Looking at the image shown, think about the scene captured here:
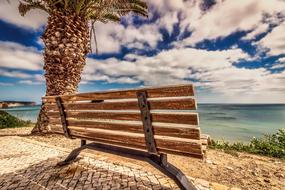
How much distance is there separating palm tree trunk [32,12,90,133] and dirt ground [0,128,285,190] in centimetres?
381

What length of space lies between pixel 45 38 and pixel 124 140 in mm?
6227

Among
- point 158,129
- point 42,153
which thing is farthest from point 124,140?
point 42,153

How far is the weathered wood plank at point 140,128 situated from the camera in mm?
2051

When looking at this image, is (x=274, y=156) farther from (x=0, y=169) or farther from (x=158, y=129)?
(x=0, y=169)

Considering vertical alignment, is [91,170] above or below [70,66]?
below

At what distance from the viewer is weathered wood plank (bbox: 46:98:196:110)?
6.49ft

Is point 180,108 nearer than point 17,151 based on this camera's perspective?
Yes

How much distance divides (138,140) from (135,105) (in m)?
0.44

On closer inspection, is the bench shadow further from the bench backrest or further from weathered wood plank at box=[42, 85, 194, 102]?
weathered wood plank at box=[42, 85, 194, 102]

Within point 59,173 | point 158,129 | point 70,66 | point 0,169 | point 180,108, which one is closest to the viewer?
point 180,108

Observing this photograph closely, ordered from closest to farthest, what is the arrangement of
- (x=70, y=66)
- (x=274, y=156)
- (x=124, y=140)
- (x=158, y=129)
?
(x=158, y=129)
(x=124, y=140)
(x=274, y=156)
(x=70, y=66)

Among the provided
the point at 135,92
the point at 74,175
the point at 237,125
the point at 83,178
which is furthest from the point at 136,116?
the point at 237,125

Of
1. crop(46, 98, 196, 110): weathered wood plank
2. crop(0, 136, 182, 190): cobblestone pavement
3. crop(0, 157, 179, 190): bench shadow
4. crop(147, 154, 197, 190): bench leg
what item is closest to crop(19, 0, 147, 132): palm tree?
crop(0, 136, 182, 190): cobblestone pavement

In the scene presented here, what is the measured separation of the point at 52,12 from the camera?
7512 mm
